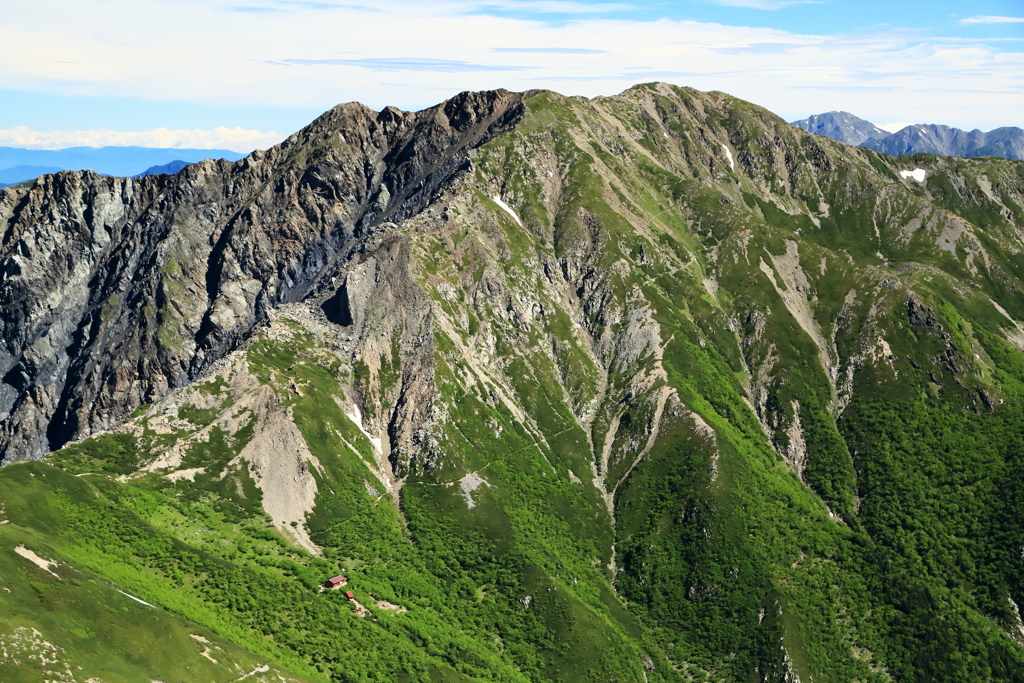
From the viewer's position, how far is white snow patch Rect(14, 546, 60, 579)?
136250 mm

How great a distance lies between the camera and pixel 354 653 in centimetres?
16925

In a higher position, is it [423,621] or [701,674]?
[423,621]

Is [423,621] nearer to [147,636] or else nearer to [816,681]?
[147,636]

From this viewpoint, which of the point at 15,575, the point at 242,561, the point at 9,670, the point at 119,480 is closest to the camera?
the point at 9,670

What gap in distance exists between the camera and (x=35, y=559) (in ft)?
452

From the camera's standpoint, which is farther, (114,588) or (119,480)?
(119,480)

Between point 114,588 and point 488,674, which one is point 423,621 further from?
point 114,588

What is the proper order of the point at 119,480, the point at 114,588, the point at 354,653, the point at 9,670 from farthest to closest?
the point at 119,480, the point at 354,653, the point at 114,588, the point at 9,670

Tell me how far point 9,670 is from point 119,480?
90482mm

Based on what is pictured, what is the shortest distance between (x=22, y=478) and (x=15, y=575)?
47422 millimetres

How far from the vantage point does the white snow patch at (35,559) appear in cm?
13625

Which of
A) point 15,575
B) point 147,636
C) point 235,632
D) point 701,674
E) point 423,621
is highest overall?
point 15,575

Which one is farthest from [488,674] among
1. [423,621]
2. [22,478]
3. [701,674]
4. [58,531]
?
[22,478]

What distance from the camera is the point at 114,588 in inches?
5645
